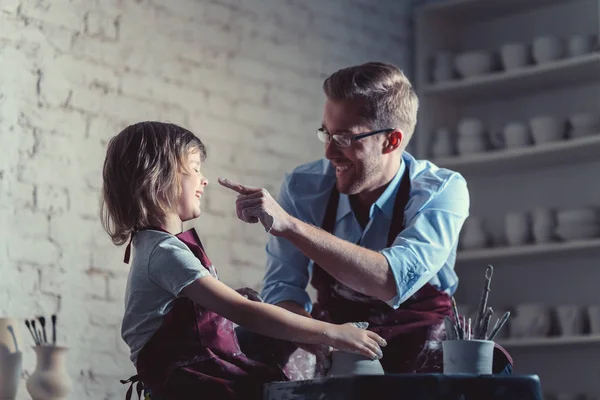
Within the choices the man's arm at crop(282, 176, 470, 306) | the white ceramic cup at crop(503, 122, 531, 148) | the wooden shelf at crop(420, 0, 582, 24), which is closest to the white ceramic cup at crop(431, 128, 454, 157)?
the white ceramic cup at crop(503, 122, 531, 148)

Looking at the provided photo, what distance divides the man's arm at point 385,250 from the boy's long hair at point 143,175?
6.1 inches

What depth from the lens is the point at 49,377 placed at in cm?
289

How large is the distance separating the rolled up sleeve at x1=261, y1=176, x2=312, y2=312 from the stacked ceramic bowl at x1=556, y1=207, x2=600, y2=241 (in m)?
1.75

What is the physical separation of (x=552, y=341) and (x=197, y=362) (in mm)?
2535

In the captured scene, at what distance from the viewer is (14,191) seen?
3.26 m

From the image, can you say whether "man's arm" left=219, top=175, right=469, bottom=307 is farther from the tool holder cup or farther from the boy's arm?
the tool holder cup

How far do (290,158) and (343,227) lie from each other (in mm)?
1434

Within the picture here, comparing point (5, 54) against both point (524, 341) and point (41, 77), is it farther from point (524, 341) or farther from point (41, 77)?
point (524, 341)

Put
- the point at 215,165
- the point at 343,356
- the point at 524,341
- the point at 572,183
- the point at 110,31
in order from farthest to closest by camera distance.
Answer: the point at 572,183 → the point at 524,341 → the point at 215,165 → the point at 110,31 → the point at 343,356

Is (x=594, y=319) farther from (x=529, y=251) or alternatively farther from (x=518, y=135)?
(x=518, y=135)

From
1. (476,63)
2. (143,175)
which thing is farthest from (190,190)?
(476,63)

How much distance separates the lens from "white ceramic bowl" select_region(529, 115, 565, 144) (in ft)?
14.1

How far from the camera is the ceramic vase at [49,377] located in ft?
9.45

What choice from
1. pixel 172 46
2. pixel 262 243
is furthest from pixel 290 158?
pixel 172 46
